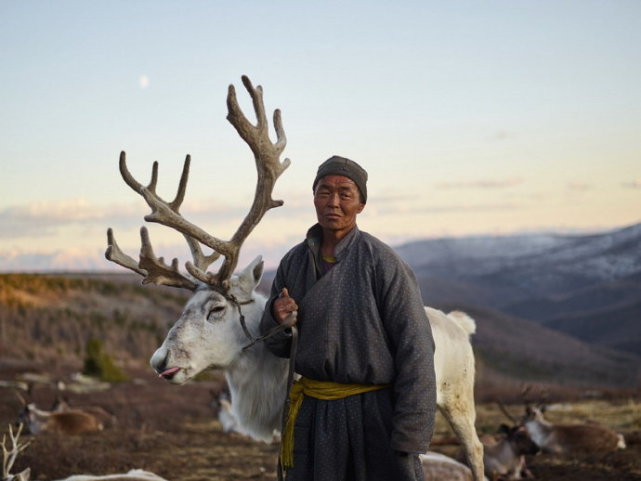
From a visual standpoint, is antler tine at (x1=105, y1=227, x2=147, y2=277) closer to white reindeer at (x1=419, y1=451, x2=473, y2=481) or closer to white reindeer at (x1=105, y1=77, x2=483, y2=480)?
white reindeer at (x1=105, y1=77, x2=483, y2=480)

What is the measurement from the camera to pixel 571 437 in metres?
9.11

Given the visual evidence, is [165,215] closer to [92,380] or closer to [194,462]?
[194,462]

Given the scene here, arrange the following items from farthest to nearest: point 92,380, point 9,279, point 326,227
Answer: point 9,279 < point 92,380 < point 326,227

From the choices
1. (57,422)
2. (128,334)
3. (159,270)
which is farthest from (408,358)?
(128,334)

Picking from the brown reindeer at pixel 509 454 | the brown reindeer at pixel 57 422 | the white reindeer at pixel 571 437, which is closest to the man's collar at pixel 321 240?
the brown reindeer at pixel 509 454

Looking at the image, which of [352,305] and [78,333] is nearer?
[352,305]

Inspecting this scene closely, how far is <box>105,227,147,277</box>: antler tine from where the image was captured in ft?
15.0

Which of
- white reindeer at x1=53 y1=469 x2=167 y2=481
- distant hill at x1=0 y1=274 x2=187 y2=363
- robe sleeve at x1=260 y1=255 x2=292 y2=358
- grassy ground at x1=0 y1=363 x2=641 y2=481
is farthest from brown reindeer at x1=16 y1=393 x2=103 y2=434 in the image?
distant hill at x1=0 y1=274 x2=187 y2=363

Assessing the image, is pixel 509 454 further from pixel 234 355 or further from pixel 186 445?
pixel 186 445

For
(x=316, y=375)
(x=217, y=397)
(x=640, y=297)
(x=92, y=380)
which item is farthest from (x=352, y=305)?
(x=640, y=297)

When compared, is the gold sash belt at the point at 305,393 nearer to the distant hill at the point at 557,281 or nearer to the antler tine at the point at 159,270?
the antler tine at the point at 159,270

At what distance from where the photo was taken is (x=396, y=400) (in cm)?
315

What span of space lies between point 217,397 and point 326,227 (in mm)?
12807

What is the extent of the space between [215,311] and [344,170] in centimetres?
144
